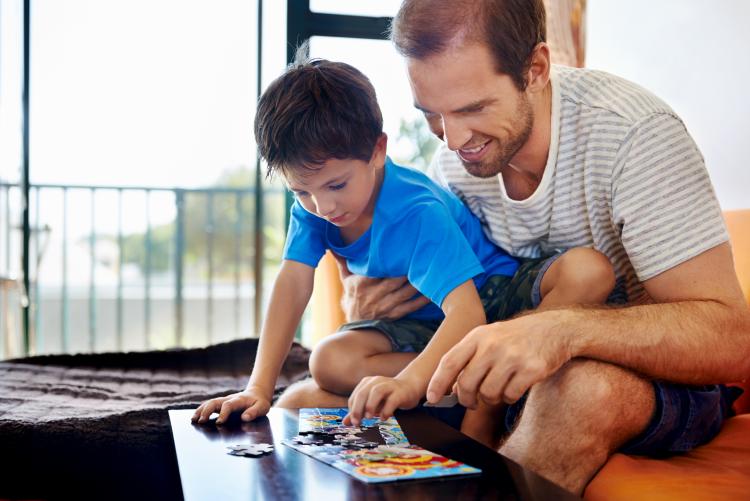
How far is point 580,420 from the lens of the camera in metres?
1.22

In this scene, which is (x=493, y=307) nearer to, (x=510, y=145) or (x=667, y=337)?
(x=510, y=145)

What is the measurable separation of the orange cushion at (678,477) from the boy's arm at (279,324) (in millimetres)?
670

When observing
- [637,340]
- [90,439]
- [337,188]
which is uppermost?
[337,188]

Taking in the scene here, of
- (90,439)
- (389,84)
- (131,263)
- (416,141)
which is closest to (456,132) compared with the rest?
(90,439)

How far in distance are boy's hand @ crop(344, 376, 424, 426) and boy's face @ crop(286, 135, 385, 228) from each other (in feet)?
1.65

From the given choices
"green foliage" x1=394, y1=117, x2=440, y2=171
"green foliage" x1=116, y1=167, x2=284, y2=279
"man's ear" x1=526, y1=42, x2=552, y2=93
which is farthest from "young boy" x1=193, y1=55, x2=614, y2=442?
"green foliage" x1=116, y1=167, x2=284, y2=279

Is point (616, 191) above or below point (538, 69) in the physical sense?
below

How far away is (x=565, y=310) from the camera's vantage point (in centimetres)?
131

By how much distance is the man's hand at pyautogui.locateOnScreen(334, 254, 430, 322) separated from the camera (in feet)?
6.30

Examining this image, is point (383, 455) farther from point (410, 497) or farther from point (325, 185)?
point (325, 185)

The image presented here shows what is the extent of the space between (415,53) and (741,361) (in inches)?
34.4

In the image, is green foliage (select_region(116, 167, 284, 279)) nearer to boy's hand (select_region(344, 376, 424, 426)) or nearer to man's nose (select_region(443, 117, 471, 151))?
man's nose (select_region(443, 117, 471, 151))

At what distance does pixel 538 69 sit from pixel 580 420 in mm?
820

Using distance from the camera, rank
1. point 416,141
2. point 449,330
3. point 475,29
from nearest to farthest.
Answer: point 449,330, point 475,29, point 416,141
